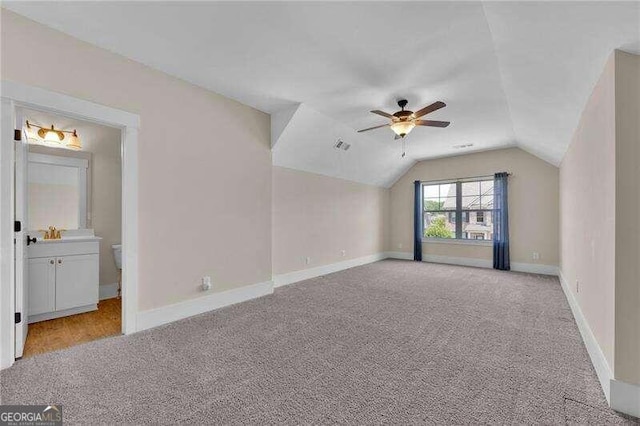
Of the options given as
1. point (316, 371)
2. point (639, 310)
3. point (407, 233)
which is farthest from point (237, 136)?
point (407, 233)

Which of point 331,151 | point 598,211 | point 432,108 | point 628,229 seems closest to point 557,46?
point 432,108

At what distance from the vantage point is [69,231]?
12.3ft

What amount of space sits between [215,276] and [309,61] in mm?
2735

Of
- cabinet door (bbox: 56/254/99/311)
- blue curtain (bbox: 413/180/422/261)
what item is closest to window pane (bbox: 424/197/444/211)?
blue curtain (bbox: 413/180/422/261)

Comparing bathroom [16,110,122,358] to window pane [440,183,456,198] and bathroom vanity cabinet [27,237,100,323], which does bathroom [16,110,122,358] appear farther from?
window pane [440,183,456,198]

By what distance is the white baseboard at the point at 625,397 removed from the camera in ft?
5.37

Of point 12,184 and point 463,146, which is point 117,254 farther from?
point 463,146

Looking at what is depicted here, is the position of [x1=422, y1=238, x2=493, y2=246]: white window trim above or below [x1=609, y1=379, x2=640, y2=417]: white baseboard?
above

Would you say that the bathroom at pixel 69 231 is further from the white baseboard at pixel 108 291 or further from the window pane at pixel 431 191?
the window pane at pixel 431 191

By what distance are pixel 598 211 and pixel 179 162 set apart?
396cm

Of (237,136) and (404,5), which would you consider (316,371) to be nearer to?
(404,5)

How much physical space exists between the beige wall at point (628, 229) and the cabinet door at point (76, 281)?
16.4 ft

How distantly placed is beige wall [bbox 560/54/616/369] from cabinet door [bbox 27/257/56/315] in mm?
5107

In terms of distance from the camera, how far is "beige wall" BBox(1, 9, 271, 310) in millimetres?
2395
